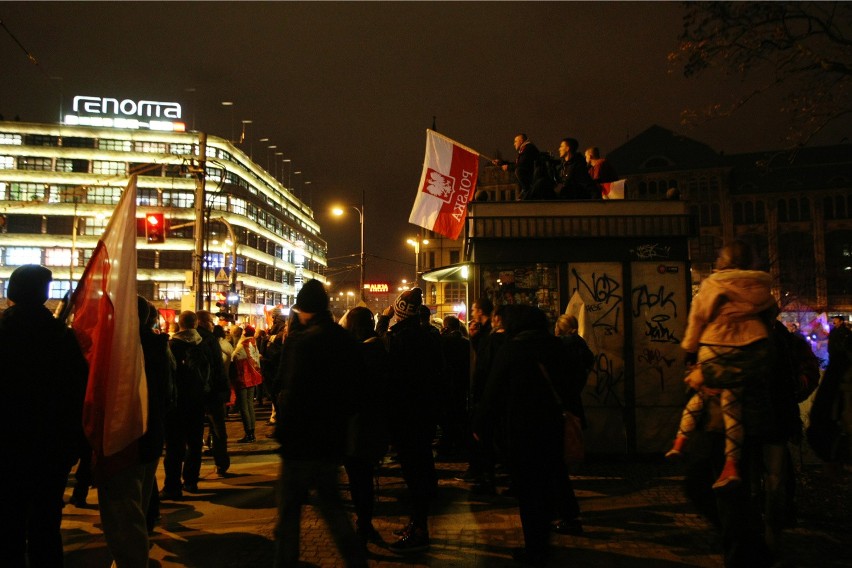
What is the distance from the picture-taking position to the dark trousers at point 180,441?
23.6 feet

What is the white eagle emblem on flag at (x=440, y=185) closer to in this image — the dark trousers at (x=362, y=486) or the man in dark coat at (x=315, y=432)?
the dark trousers at (x=362, y=486)

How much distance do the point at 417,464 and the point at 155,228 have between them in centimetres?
2000

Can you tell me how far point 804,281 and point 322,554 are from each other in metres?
61.7

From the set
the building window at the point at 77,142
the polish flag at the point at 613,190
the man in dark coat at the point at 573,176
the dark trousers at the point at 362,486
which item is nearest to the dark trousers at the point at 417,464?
the dark trousers at the point at 362,486

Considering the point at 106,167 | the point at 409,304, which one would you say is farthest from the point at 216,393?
the point at 106,167

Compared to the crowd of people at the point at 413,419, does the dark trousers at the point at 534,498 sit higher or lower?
lower

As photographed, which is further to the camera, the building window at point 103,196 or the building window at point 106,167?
the building window at point 106,167

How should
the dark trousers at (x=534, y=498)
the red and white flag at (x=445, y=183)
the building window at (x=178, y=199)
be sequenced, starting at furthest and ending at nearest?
the building window at (x=178, y=199)
the red and white flag at (x=445, y=183)
the dark trousers at (x=534, y=498)

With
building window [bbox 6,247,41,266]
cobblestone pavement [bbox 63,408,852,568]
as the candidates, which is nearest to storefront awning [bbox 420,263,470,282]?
cobblestone pavement [bbox 63,408,852,568]

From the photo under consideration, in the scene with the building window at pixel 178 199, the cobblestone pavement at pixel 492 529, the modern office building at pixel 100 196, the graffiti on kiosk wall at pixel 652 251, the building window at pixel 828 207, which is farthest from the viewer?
the building window at pixel 178 199

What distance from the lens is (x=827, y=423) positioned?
461 cm

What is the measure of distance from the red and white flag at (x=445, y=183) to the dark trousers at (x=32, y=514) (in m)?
8.31

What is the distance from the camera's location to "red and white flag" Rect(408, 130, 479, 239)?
11547 millimetres

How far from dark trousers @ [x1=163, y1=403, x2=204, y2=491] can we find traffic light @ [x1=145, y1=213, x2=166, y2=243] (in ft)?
54.8
